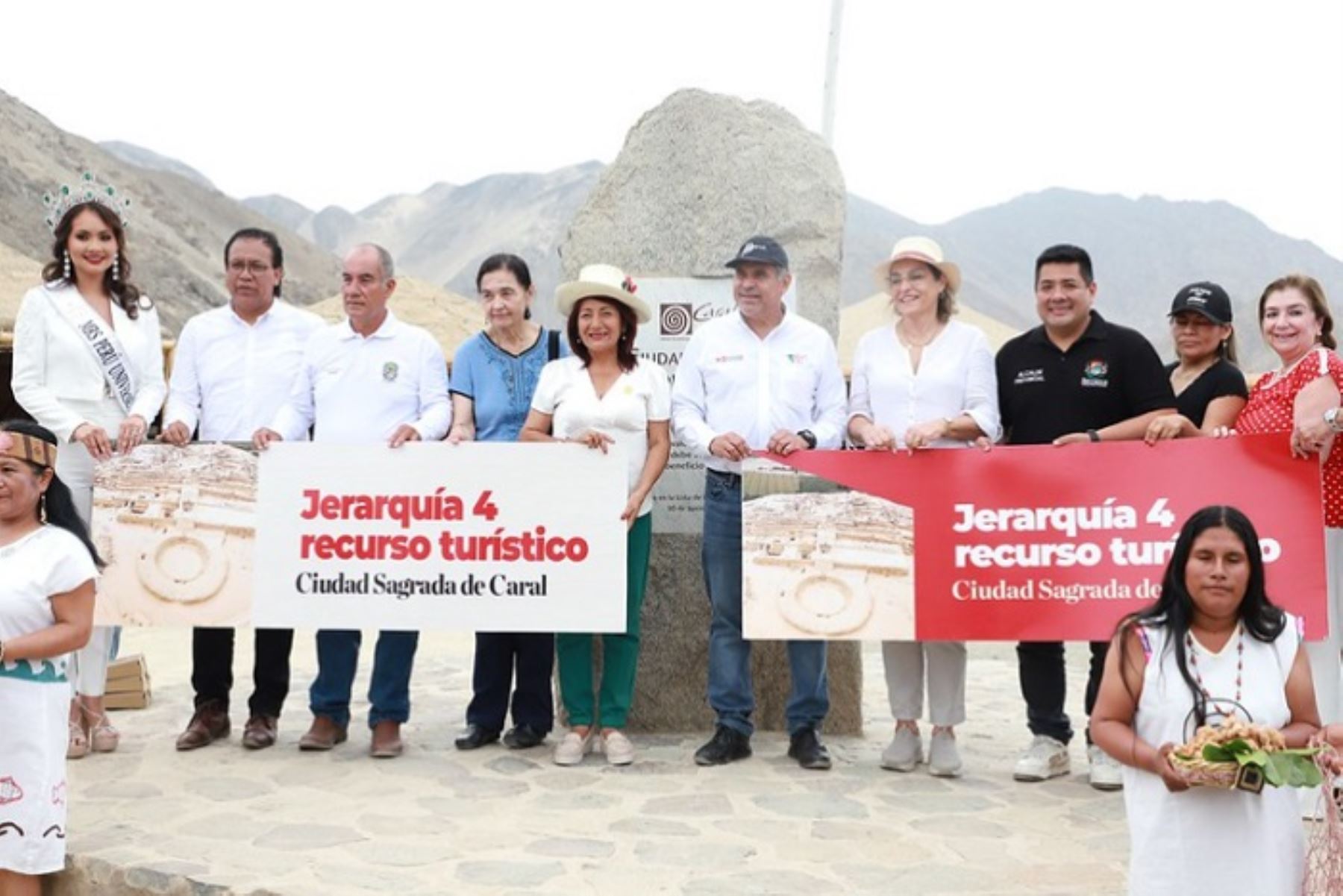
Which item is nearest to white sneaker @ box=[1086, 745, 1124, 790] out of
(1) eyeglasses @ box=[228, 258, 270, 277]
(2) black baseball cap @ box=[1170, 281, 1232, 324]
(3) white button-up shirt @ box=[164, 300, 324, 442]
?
(2) black baseball cap @ box=[1170, 281, 1232, 324]

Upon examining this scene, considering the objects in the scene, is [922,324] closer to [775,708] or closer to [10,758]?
[775,708]

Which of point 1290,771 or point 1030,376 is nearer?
point 1290,771

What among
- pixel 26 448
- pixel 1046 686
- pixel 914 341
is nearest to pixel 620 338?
pixel 914 341

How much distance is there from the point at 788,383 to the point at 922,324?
0.59m

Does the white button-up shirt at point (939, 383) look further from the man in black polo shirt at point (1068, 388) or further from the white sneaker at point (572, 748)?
the white sneaker at point (572, 748)

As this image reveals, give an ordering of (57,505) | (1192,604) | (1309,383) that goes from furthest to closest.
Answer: (1309,383), (57,505), (1192,604)

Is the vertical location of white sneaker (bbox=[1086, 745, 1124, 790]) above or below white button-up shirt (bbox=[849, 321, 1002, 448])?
below

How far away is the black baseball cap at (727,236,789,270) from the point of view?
5504mm

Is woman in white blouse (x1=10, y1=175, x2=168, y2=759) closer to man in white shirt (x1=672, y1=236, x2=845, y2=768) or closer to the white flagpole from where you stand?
man in white shirt (x1=672, y1=236, x2=845, y2=768)

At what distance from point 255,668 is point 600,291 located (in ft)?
7.39

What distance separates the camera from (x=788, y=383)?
18.2 feet

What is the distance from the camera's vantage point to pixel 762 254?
5.50m

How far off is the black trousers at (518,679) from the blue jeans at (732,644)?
2.49ft

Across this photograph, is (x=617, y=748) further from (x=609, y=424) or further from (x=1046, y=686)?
(x=1046, y=686)
